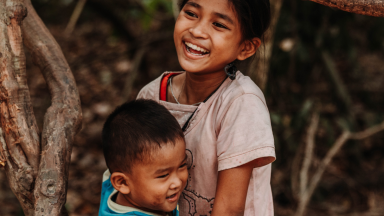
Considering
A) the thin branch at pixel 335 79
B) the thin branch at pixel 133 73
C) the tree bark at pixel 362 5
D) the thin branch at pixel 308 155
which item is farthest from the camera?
the thin branch at pixel 133 73

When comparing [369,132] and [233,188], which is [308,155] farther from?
[233,188]

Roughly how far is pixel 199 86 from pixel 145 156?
0.38m

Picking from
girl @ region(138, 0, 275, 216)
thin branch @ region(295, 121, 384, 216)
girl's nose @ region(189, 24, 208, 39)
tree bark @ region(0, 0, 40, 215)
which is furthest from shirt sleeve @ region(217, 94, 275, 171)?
thin branch @ region(295, 121, 384, 216)

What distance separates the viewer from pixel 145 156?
3.91 feet

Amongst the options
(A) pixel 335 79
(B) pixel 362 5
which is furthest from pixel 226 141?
(A) pixel 335 79

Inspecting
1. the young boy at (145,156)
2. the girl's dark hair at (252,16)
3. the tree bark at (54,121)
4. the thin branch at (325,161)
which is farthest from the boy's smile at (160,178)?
the thin branch at (325,161)

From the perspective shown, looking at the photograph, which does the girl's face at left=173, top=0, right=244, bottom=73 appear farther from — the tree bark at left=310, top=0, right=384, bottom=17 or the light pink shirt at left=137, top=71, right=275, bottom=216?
the tree bark at left=310, top=0, right=384, bottom=17

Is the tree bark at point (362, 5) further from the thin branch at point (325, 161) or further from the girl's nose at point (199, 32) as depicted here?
the thin branch at point (325, 161)

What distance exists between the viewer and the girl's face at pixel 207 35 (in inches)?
48.9

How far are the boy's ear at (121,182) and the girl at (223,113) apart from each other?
0.79ft

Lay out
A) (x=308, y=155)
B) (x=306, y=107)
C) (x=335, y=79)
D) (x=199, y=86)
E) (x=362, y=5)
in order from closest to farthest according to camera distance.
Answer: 1. (x=362, y=5)
2. (x=199, y=86)
3. (x=308, y=155)
4. (x=306, y=107)
5. (x=335, y=79)

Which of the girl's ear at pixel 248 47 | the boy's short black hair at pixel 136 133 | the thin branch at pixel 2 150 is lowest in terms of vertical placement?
the thin branch at pixel 2 150

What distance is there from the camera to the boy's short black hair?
3.92 ft

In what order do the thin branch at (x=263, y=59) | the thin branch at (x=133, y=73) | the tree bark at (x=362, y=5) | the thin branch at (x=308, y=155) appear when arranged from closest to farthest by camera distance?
the tree bark at (x=362, y=5)
the thin branch at (x=263, y=59)
the thin branch at (x=308, y=155)
the thin branch at (x=133, y=73)
